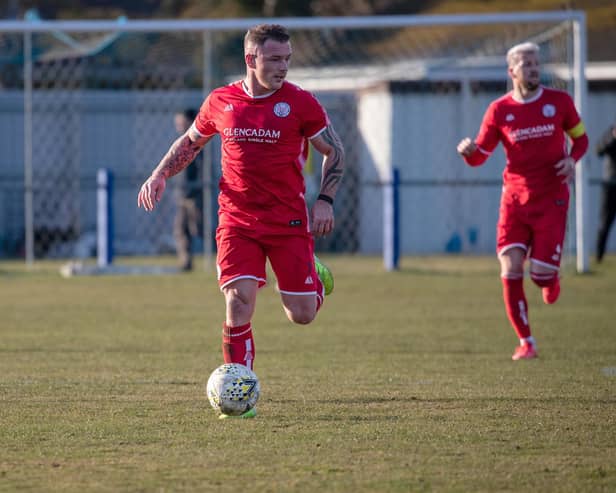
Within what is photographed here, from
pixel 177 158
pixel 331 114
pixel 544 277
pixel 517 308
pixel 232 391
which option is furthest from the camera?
pixel 331 114

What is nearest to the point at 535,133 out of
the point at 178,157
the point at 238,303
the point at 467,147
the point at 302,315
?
the point at 467,147

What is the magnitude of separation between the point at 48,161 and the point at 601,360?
20103mm

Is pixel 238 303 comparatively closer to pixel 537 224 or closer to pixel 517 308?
pixel 517 308

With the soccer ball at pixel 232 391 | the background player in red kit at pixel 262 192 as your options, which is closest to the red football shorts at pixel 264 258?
the background player in red kit at pixel 262 192

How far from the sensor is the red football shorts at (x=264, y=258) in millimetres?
6969

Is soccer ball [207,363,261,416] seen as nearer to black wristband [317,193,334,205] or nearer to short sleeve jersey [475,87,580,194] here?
black wristband [317,193,334,205]

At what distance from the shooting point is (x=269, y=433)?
612 cm

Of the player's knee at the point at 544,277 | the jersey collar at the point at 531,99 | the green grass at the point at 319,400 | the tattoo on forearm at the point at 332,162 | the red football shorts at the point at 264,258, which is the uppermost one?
the jersey collar at the point at 531,99

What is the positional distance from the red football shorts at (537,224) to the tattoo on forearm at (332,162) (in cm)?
270

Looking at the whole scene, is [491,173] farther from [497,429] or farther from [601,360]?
[497,429]

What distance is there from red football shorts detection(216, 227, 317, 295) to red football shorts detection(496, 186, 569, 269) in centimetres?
275

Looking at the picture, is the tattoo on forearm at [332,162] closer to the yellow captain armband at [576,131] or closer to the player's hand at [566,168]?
the player's hand at [566,168]

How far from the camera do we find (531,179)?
9.48m

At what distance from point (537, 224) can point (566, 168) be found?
47cm
